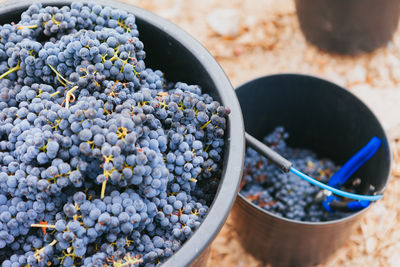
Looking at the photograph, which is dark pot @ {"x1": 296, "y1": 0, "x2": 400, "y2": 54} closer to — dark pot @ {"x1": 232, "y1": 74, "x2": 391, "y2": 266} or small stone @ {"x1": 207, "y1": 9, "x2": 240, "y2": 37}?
small stone @ {"x1": 207, "y1": 9, "x2": 240, "y2": 37}

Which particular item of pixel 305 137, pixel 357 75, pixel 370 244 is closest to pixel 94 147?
pixel 305 137

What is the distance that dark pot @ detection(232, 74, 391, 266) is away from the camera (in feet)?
4.61

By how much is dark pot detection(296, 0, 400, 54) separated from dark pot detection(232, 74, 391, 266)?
0.63 m

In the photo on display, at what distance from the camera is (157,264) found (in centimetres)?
82

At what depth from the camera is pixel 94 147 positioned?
0.80 metres

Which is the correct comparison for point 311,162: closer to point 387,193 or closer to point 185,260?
point 387,193

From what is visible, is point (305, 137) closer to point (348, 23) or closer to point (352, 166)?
point (352, 166)

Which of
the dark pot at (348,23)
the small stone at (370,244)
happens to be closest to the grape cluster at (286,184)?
the small stone at (370,244)

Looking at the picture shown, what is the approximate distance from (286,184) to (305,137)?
27cm

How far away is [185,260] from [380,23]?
1.79 m

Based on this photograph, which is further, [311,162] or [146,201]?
[311,162]

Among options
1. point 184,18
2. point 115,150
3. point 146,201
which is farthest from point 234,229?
point 184,18

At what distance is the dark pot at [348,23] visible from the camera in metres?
2.01

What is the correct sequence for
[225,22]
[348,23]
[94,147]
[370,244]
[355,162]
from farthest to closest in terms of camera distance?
[225,22] → [348,23] → [370,244] → [355,162] → [94,147]
